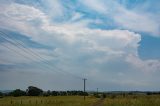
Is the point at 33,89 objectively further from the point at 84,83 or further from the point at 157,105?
the point at 157,105

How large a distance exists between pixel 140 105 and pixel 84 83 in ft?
128

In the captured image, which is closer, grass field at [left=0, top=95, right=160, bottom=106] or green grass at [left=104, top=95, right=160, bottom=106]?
green grass at [left=104, top=95, right=160, bottom=106]

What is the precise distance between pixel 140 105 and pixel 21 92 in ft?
292

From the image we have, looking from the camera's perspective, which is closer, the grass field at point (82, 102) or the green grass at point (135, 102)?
the green grass at point (135, 102)

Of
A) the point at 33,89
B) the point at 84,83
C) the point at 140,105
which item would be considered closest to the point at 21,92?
the point at 33,89

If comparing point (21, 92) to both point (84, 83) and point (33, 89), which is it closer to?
point (33, 89)

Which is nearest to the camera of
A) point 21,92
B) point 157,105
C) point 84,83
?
point 157,105

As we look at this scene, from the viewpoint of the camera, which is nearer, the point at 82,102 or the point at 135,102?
the point at 135,102

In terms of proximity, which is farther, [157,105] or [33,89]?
[33,89]

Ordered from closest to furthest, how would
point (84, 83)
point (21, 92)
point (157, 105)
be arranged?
point (157, 105)
point (84, 83)
point (21, 92)

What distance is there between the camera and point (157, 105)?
43219mm

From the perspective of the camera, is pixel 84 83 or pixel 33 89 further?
pixel 33 89

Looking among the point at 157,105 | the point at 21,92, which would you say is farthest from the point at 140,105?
the point at 21,92

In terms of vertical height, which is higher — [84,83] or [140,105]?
[84,83]
